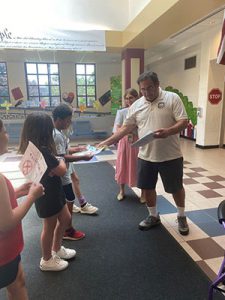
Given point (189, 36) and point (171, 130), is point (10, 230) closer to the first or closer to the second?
point (171, 130)

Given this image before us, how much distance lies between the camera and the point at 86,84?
10969 mm

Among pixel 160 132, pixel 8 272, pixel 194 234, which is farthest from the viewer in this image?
pixel 194 234

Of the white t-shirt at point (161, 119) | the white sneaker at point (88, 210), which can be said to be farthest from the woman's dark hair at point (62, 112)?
the white sneaker at point (88, 210)

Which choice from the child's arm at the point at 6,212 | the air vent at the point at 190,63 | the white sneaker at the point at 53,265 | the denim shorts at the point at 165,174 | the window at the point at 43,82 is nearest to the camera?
the child's arm at the point at 6,212

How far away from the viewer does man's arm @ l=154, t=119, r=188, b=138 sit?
1858mm

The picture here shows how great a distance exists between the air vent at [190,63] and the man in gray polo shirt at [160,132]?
6108mm

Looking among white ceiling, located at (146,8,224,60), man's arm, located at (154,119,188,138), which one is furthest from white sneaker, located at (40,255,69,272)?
white ceiling, located at (146,8,224,60)

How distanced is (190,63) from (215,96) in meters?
2.10

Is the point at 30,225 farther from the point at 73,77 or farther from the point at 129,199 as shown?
the point at 73,77

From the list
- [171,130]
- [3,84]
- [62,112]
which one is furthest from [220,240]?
[3,84]

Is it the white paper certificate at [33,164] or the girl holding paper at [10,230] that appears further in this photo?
the white paper certificate at [33,164]

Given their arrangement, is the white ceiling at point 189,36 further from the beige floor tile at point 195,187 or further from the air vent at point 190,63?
the beige floor tile at point 195,187

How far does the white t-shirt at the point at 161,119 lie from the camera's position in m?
1.99

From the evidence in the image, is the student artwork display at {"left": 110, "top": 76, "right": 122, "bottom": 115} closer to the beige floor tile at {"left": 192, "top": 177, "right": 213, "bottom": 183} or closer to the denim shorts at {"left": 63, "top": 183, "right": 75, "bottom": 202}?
the beige floor tile at {"left": 192, "top": 177, "right": 213, "bottom": 183}
